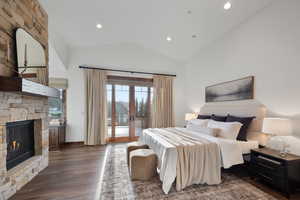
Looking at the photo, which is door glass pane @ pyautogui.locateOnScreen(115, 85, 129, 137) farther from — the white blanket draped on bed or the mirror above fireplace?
the white blanket draped on bed

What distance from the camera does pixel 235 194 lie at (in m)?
1.96

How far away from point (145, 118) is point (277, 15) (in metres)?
4.46

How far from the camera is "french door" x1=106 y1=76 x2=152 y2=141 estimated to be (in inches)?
193

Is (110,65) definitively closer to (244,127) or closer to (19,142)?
(19,142)

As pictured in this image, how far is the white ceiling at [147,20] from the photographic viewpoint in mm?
2881

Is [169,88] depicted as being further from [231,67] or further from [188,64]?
[231,67]

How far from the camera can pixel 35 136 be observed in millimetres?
2717

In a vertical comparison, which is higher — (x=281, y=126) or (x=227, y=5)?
(x=227, y=5)

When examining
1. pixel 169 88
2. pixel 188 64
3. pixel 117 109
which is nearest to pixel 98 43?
pixel 117 109

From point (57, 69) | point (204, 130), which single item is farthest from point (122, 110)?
point (204, 130)

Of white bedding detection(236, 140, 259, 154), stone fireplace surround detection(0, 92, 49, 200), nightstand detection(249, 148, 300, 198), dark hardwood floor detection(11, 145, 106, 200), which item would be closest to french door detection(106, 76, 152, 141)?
dark hardwood floor detection(11, 145, 106, 200)

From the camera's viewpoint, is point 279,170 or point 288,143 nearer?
point 279,170

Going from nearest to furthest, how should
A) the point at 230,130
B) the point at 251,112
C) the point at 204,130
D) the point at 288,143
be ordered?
the point at 288,143 → the point at 230,130 → the point at 251,112 → the point at 204,130

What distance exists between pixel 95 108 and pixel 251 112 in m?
4.38
